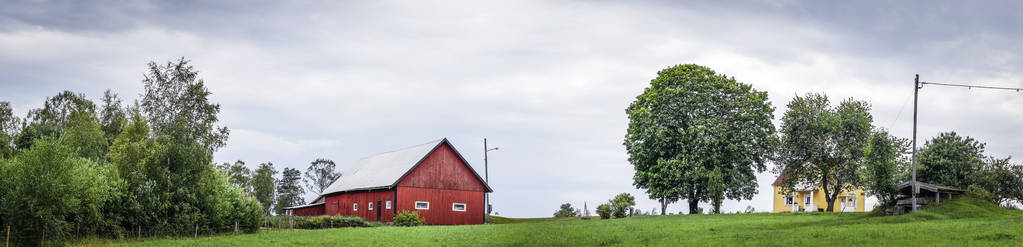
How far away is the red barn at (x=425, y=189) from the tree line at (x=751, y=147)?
12468 mm

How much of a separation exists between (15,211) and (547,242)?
21.9 m

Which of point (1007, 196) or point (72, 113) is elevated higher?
point (72, 113)

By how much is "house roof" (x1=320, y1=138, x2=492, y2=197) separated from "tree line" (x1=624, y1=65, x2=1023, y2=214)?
44.5 feet

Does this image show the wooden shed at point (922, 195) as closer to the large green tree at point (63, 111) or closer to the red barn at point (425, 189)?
the red barn at point (425, 189)

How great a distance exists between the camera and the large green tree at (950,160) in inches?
2064

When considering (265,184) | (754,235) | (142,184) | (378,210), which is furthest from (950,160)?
(265,184)

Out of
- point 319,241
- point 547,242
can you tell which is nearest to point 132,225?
point 319,241

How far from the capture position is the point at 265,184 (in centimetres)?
8569

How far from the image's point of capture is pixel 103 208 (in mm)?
33406

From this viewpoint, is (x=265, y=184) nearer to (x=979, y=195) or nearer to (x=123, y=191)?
(x=123, y=191)

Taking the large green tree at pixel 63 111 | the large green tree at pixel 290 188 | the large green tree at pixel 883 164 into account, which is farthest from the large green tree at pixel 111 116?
the large green tree at pixel 883 164

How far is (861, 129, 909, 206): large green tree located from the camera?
4226cm

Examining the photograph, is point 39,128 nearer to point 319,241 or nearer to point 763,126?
point 319,241

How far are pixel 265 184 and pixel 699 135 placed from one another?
182 ft
